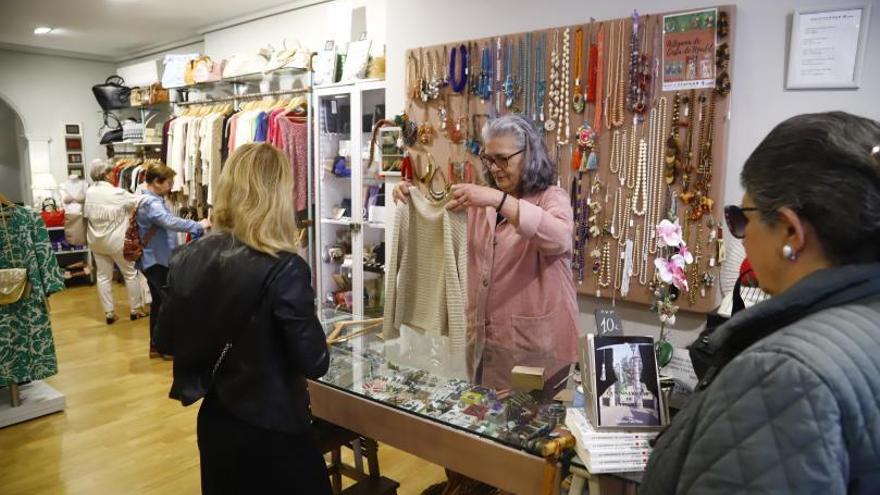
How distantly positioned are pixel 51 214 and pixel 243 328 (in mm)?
7533

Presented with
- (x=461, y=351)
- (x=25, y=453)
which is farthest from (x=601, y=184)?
(x=25, y=453)

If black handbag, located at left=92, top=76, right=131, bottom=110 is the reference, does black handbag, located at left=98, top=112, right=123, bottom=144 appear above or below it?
below

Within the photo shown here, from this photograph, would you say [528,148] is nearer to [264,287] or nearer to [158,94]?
[264,287]

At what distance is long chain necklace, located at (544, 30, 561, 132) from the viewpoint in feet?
9.78

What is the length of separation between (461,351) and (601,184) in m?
1.28

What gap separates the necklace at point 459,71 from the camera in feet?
10.9

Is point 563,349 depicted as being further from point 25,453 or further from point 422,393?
point 25,453

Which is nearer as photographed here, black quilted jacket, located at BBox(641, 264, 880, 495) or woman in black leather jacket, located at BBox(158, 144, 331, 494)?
black quilted jacket, located at BBox(641, 264, 880, 495)

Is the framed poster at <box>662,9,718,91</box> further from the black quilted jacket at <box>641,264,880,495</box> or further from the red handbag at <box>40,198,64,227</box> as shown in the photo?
the red handbag at <box>40,198,64,227</box>

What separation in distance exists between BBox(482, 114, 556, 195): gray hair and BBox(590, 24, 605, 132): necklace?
904mm

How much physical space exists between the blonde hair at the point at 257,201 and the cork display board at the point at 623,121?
5.50ft

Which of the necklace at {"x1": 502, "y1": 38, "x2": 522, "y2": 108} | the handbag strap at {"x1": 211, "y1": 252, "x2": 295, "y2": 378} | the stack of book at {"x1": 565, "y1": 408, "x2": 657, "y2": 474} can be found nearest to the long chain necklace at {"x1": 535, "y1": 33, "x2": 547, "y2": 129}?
the necklace at {"x1": 502, "y1": 38, "x2": 522, "y2": 108}

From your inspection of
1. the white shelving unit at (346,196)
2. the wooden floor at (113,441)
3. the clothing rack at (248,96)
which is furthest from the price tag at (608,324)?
the clothing rack at (248,96)

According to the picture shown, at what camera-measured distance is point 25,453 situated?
126 inches
